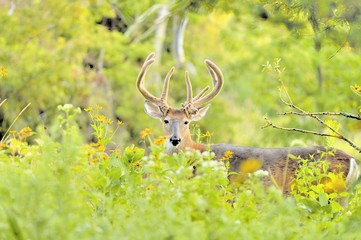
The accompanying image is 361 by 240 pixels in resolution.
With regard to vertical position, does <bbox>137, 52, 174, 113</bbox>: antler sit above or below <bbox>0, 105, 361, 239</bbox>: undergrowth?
below

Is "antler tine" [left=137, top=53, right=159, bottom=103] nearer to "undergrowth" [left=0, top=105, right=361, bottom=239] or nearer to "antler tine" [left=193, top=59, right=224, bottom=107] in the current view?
"antler tine" [left=193, top=59, right=224, bottom=107]

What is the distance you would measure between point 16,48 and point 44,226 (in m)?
18.8

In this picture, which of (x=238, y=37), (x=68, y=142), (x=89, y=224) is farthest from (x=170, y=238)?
(x=238, y=37)

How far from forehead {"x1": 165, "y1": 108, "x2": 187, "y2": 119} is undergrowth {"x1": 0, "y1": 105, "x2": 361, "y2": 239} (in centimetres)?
507

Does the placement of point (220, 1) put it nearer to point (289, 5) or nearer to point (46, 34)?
point (289, 5)

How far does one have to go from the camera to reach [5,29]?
2416cm

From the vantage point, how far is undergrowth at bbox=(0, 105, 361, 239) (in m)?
5.21

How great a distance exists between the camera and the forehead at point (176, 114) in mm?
12180

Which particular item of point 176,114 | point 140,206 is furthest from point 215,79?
point 140,206

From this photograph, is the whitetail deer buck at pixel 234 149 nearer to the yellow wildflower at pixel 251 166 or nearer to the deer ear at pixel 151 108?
the deer ear at pixel 151 108

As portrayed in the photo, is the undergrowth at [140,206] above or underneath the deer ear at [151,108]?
above

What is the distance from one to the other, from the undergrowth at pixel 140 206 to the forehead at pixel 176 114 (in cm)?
507

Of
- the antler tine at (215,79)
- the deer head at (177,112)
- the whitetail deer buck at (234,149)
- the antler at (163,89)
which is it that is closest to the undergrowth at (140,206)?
the whitetail deer buck at (234,149)

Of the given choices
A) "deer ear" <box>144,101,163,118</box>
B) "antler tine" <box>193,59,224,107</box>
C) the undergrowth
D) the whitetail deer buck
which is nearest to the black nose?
the whitetail deer buck
